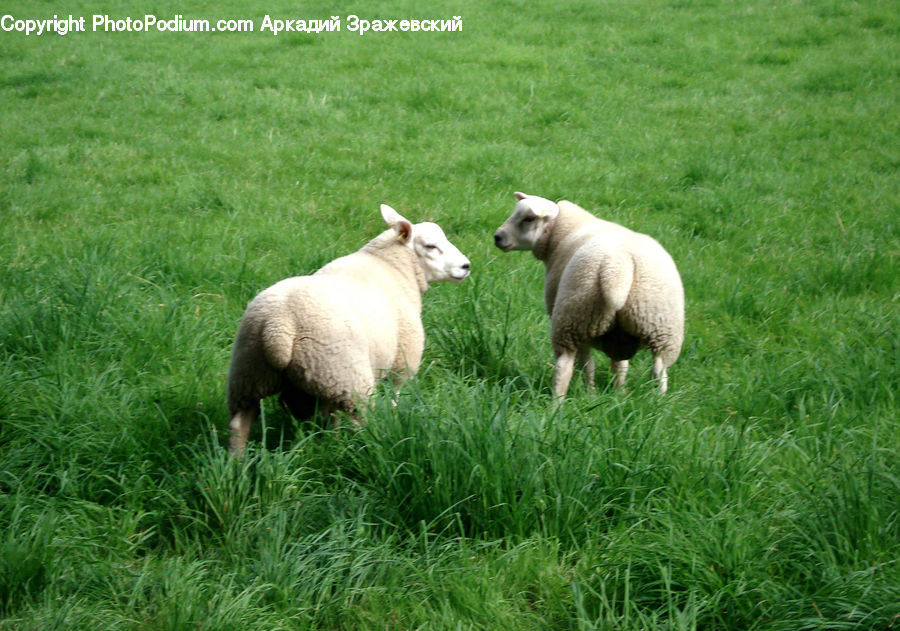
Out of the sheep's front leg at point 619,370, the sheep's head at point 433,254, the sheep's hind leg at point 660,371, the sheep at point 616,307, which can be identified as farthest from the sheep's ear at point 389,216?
the sheep's hind leg at point 660,371

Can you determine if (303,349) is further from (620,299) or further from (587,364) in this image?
(587,364)

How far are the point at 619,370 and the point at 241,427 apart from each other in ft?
6.47

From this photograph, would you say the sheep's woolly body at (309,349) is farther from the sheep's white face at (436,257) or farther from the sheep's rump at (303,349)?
the sheep's white face at (436,257)

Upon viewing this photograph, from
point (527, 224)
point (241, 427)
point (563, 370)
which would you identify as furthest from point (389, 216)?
point (241, 427)

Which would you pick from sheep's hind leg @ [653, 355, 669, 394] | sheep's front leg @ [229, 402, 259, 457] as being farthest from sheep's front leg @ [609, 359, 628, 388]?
sheep's front leg @ [229, 402, 259, 457]

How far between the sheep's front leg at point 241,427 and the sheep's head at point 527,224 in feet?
6.73

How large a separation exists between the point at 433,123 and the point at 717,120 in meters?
2.97

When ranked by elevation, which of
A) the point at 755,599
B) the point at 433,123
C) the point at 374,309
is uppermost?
the point at 433,123

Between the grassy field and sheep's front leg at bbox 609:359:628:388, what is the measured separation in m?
0.12

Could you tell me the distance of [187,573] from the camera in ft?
9.05

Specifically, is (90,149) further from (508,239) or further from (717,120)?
(717,120)

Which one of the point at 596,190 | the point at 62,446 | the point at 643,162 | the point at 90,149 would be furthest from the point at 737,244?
the point at 90,149

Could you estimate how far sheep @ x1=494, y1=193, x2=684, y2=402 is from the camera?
407cm

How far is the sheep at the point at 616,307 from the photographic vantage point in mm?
4070
